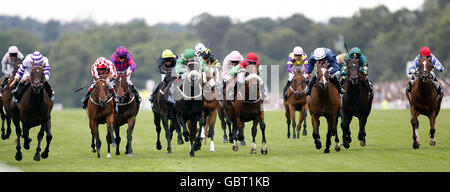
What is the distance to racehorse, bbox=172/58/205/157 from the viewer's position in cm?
1964

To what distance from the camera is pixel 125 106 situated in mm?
20766

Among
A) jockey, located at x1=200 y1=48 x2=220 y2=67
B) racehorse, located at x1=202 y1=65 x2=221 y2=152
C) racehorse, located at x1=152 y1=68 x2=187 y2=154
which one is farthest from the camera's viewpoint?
jockey, located at x1=200 y1=48 x2=220 y2=67

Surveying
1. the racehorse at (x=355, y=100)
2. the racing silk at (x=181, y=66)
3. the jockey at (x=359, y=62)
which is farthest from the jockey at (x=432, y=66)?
the racing silk at (x=181, y=66)

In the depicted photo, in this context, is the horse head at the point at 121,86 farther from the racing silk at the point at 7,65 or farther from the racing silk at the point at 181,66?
the racing silk at the point at 7,65

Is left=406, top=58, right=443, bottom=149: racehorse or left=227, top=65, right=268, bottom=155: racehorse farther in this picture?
left=406, top=58, right=443, bottom=149: racehorse

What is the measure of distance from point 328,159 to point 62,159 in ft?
20.2

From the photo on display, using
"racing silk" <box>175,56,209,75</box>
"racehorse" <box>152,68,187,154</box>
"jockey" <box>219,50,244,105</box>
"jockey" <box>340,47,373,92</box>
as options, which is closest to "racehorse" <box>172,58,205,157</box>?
"racing silk" <box>175,56,209,75</box>

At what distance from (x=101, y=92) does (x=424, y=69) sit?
7.69m

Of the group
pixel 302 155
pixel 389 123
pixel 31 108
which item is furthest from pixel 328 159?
pixel 389 123

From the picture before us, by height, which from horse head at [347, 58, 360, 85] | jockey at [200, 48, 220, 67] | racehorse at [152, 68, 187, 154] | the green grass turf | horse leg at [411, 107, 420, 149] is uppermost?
jockey at [200, 48, 220, 67]

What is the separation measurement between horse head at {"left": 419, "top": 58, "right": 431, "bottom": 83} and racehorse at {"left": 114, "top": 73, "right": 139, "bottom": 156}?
6992mm

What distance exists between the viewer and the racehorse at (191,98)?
19.6m

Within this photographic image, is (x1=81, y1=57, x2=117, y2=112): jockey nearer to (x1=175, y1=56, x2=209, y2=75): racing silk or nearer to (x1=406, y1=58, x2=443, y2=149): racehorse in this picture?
(x1=175, y1=56, x2=209, y2=75): racing silk
